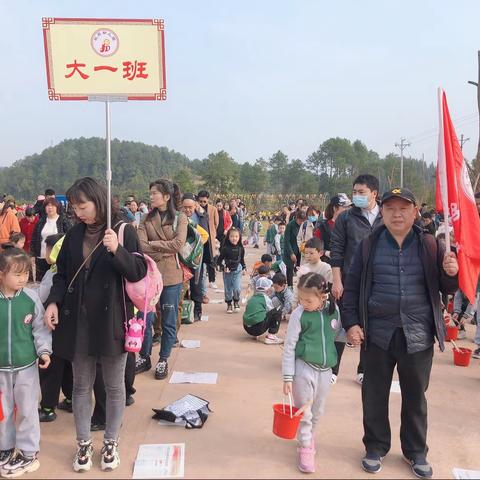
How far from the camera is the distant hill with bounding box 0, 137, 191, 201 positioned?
262 ft

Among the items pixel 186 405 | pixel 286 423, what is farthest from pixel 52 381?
pixel 286 423

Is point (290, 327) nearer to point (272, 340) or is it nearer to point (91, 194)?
point (91, 194)

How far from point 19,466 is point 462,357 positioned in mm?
4248

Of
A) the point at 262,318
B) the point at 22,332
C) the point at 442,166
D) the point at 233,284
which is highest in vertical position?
the point at 442,166

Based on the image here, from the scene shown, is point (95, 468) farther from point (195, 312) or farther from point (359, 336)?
point (195, 312)

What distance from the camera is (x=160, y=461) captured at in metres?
3.07

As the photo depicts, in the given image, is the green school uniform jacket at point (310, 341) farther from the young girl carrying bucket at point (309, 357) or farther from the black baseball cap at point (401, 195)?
the black baseball cap at point (401, 195)

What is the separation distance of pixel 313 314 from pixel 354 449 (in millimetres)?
976

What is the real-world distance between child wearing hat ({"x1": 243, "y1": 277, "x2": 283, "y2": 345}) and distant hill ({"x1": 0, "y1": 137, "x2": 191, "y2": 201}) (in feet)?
217

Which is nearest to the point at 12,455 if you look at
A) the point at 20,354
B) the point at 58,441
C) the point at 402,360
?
the point at 58,441

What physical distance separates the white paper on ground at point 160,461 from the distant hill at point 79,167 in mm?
68689

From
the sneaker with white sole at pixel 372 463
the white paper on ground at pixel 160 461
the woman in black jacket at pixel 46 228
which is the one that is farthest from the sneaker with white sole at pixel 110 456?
the woman in black jacket at pixel 46 228

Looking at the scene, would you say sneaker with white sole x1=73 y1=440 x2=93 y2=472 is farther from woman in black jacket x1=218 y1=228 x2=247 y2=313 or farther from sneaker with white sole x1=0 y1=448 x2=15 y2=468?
woman in black jacket x1=218 y1=228 x2=247 y2=313

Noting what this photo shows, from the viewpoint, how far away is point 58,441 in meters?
3.35
